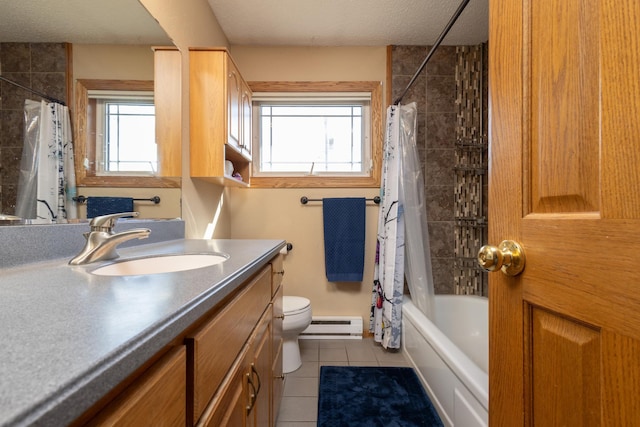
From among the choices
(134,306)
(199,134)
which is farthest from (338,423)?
(199,134)

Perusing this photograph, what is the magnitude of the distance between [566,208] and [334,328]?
195cm

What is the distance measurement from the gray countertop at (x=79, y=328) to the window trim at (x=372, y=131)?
1631 mm

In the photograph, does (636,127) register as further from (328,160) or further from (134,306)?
(328,160)

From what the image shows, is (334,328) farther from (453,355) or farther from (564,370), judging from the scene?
(564,370)

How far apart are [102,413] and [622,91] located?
29.9 inches

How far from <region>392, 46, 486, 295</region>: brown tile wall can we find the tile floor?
0.69 meters

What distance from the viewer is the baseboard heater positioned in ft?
7.17

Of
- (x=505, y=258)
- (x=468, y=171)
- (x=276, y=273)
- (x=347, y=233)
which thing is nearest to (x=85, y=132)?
(x=276, y=273)

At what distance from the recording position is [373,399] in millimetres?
1501

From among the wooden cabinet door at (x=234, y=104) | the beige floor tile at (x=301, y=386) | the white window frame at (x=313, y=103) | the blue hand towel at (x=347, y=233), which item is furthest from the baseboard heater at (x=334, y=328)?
the wooden cabinet door at (x=234, y=104)

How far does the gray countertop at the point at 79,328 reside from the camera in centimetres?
23

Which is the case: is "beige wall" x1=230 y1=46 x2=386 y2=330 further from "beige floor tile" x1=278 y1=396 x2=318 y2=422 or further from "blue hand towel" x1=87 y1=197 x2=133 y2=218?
"blue hand towel" x1=87 y1=197 x2=133 y2=218

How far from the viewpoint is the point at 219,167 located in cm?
156

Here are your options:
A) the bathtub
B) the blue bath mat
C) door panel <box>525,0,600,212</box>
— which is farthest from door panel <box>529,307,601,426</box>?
the blue bath mat
